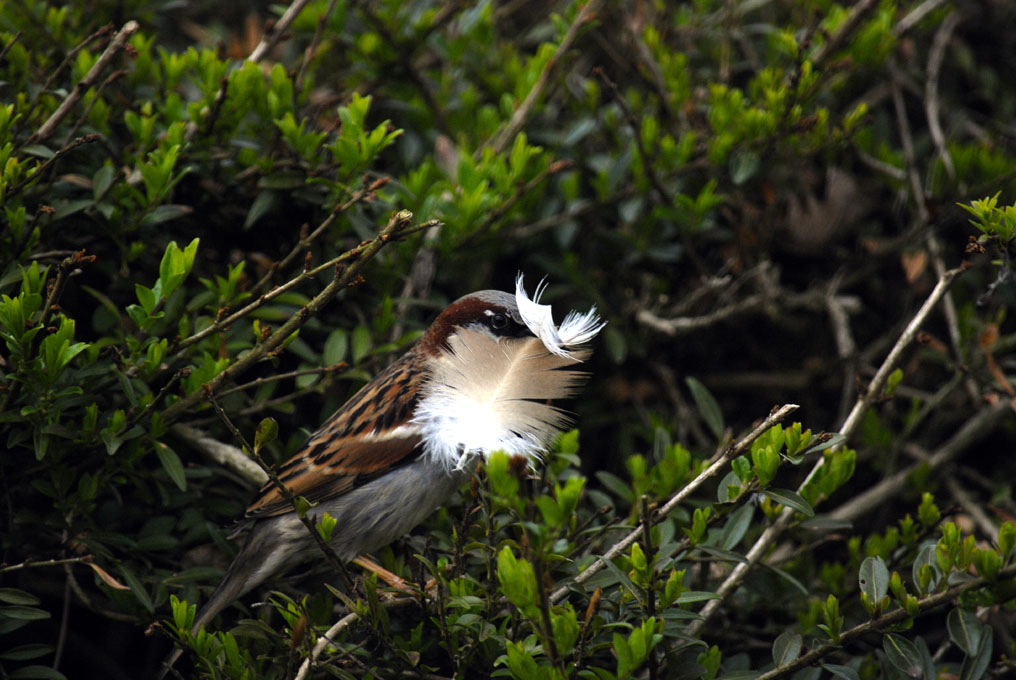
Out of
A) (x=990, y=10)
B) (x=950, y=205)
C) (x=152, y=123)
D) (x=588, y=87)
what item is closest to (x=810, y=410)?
(x=950, y=205)

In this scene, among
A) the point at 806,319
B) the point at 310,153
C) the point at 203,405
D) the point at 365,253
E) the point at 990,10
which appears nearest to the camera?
the point at 365,253

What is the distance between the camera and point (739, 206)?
2.93m

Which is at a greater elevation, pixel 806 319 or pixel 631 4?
pixel 631 4

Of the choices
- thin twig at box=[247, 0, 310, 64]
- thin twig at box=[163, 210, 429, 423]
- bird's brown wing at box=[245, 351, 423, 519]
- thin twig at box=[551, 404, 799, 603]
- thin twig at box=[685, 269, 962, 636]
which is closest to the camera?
thin twig at box=[551, 404, 799, 603]

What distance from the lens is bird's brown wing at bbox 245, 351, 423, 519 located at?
2215mm

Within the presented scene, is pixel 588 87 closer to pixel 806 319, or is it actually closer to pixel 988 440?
pixel 806 319

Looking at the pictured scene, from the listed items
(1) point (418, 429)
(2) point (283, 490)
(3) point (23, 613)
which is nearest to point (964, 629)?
(1) point (418, 429)

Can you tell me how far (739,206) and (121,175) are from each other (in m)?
1.94

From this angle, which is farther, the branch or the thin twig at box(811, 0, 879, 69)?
the thin twig at box(811, 0, 879, 69)

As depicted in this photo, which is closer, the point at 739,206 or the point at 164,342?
the point at 164,342

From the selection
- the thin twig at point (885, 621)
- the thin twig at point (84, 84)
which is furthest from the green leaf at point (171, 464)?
the thin twig at point (885, 621)

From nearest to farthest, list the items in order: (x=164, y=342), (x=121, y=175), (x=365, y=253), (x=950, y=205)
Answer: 1. (x=365, y=253)
2. (x=164, y=342)
3. (x=121, y=175)
4. (x=950, y=205)

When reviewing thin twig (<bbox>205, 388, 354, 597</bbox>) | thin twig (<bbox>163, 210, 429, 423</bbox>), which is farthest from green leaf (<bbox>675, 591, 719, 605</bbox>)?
thin twig (<bbox>163, 210, 429, 423</bbox>)

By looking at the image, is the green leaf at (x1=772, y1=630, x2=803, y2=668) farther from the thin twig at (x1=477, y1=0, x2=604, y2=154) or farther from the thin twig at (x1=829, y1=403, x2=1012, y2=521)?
the thin twig at (x1=477, y1=0, x2=604, y2=154)
